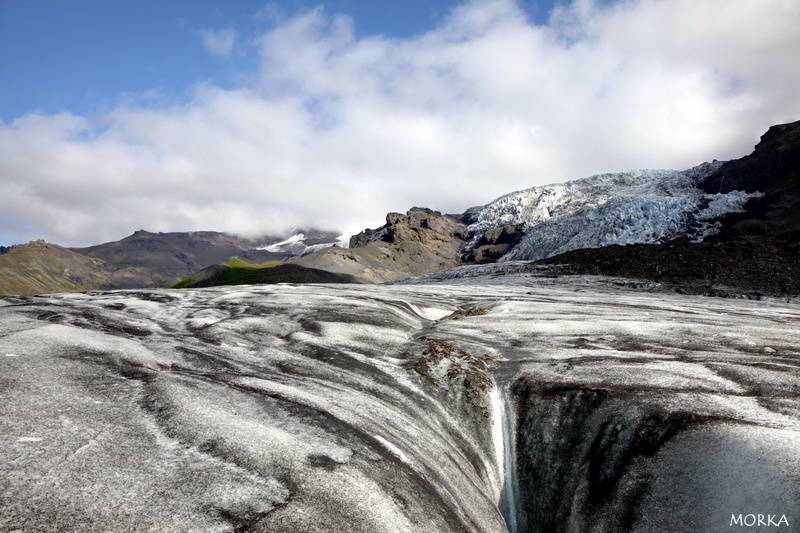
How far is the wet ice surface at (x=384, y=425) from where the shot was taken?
8195 mm

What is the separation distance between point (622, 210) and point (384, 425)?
124 m

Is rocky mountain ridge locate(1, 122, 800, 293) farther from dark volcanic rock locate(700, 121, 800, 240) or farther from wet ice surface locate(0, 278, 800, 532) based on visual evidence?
wet ice surface locate(0, 278, 800, 532)

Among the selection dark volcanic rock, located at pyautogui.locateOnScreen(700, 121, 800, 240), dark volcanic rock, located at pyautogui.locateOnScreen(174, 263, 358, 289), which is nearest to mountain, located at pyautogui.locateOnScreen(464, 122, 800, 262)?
dark volcanic rock, located at pyautogui.locateOnScreen(700, 121, 800, 240)

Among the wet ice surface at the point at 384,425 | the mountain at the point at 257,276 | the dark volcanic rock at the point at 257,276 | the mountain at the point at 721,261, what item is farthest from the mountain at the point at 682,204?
the wet ice surface at the point at 384,425

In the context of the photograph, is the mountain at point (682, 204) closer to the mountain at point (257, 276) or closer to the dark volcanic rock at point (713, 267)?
the dark volcanic rock at point (713, 267)

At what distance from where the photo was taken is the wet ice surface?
8195 mm

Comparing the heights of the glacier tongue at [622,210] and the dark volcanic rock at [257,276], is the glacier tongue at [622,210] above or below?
above

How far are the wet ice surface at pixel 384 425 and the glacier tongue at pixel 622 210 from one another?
329 feet

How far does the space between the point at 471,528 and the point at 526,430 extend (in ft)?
17.5

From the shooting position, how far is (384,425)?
13016mm

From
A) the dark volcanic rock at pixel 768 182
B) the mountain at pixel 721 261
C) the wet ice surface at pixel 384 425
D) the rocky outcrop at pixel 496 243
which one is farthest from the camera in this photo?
the rocky outcrop at pixel 496 243

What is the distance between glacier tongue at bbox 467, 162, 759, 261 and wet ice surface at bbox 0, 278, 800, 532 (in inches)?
3943

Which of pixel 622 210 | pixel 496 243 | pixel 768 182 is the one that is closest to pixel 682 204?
pixel 622 210

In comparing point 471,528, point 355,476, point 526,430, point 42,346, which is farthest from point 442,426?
point 42,346
